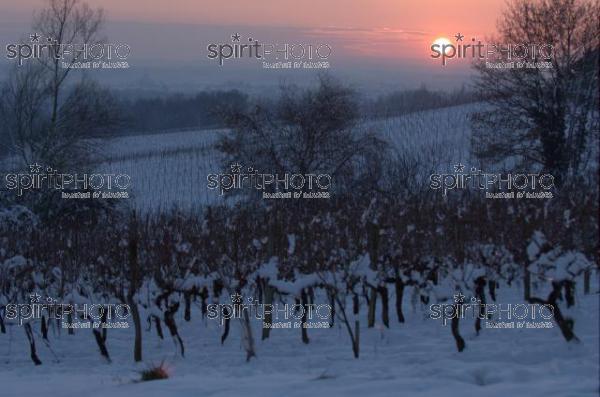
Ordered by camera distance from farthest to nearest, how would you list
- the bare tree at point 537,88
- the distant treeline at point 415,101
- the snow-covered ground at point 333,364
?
1. the distant treeline at point 415,101
2. the bare tree at point 537,88
3. the snow-covered ground at point 333,364

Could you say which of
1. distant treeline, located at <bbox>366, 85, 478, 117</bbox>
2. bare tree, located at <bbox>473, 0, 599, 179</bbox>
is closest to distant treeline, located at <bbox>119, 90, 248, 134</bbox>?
distant treeline, located at <bbox>366, 85, 478, 117</bbox>

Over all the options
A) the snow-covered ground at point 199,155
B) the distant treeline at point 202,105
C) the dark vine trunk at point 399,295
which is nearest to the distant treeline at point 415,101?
the distant treeline at point 202,105

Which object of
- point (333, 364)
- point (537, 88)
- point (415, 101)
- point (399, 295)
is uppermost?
point (415, 101)

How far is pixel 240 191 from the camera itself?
97.6 ft

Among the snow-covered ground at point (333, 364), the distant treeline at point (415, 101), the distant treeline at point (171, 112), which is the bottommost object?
the snow-covered ground at point (333, 364)

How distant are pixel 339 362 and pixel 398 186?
1796 centimetres

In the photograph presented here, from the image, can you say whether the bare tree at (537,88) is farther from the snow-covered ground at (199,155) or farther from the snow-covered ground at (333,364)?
the snow-covered ground at (333,364)

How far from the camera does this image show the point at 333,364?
9.48 m

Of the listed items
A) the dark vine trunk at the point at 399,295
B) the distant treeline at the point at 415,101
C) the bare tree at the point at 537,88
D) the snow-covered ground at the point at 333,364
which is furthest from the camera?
the distant treeline at the point at 415,101

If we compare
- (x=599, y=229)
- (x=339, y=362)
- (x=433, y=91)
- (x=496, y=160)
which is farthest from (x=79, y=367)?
(x=433, y=91)

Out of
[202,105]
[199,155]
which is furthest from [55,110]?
[202,105]

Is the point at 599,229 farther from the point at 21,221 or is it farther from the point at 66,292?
the point at 21,221

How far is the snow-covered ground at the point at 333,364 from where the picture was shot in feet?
21.9

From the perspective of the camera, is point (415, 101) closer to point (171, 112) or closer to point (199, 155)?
point (199, 155)
